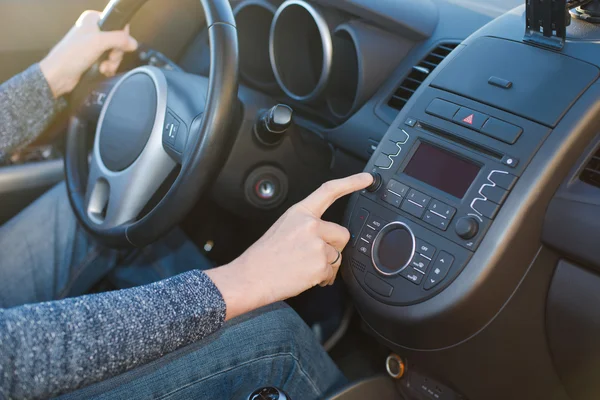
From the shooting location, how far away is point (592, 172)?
0.84 meters

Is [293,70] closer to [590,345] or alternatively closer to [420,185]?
[420,185]

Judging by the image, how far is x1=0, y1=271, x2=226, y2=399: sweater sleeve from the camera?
0.69m

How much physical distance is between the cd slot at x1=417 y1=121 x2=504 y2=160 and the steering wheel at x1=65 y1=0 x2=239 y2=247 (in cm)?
31

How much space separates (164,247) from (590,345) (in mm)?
1036

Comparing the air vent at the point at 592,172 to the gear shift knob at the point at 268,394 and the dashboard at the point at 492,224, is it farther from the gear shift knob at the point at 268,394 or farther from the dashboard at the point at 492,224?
the gear shift knob at the point at 268,394

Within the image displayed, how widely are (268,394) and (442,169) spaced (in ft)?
1.34

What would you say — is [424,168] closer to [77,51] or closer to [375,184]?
[375,184]

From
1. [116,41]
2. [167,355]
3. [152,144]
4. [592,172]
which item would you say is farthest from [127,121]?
[592,172]

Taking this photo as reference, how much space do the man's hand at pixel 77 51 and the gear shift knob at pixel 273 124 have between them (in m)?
0.37

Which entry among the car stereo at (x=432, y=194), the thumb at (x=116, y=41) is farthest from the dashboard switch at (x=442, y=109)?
the thumb at (x=116, y=41)

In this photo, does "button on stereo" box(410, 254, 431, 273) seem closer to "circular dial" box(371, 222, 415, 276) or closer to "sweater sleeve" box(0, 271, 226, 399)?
"circular dial" box(371, 222, 415, 276)

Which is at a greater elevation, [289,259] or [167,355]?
[289,259]

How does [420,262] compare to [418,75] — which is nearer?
[420,262]

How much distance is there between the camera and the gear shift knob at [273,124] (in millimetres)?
1112
